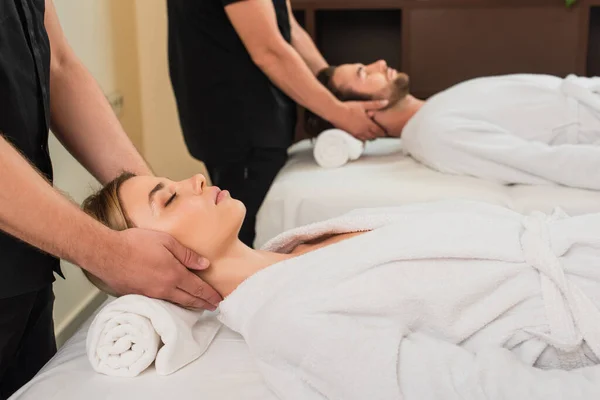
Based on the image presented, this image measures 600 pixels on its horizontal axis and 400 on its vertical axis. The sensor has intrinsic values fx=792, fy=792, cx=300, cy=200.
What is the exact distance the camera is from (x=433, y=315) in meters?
1.32

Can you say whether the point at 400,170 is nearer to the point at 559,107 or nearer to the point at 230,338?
the point at 559,107

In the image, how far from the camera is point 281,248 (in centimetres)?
169

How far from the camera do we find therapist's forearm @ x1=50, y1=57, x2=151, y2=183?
5.41 feet

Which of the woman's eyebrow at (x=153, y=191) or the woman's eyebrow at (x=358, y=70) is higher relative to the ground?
the woman's eyebrow at (x=153, y=191)

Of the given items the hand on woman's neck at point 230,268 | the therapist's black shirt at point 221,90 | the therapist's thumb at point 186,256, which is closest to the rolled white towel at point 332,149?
the therapist's black shirt at point 221,90

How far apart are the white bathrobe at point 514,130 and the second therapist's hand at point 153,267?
3.60ft

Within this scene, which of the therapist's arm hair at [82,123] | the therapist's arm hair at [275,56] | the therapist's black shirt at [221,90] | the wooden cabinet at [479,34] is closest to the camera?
the therapist's arm hair at [82,123]

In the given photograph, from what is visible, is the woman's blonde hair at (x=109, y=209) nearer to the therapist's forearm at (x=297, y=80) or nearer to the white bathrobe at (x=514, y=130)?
the therapist's forearm at (x=297, y=80)

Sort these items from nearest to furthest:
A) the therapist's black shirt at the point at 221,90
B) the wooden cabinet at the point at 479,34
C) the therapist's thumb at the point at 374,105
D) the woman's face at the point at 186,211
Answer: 1. the woman's face at the point at 186,211
2. the therapist's black shirt at the point at 221,90
3. the therapist's thumb at the point at 374,105
4. the wooden cabinet at the point at 479,34

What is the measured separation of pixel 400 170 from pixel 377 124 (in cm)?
32

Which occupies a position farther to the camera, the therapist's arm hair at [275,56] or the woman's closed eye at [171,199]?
the therapist's arm hair at [275,56]

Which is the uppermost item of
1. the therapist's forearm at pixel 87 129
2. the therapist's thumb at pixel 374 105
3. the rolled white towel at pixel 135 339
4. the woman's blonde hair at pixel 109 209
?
the therapist's forearm at pixel 87 129

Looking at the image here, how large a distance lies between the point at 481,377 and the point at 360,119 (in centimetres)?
154

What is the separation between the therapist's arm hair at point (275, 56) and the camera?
2246 millimetres
